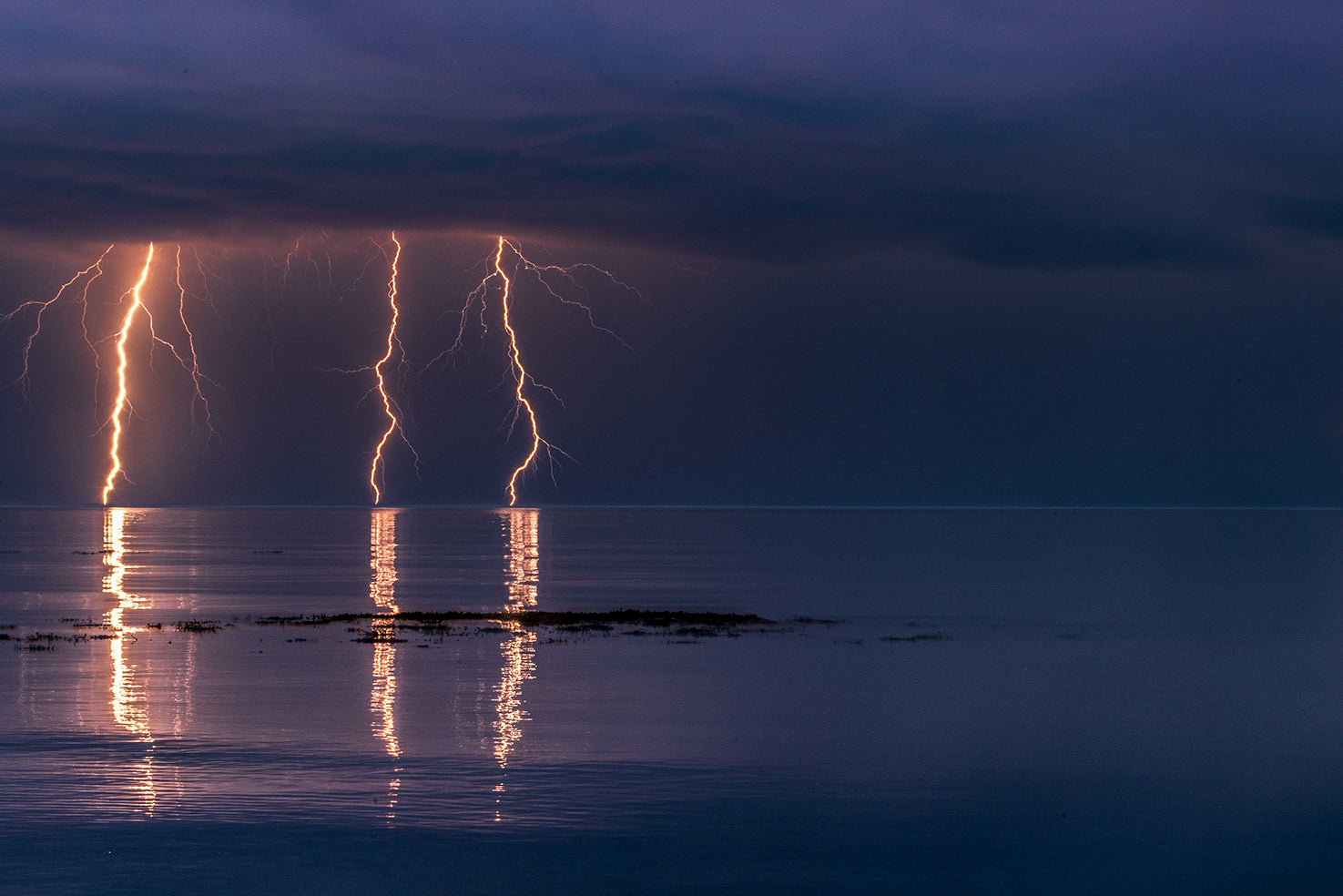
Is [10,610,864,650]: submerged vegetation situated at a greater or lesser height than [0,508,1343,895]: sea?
lesser

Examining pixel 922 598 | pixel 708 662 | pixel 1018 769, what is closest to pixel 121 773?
pixel 1018 769

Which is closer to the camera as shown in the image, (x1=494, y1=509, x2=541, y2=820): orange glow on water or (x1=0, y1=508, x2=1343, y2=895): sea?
(x1=0, y1=508, x2=1343, y2=895): sea

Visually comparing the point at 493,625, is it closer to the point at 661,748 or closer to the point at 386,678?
the point at 386,678

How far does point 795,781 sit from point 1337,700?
1415 cm

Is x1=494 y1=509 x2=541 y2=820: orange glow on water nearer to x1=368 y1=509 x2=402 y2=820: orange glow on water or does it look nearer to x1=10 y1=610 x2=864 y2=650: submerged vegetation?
x1=10 y1=610 x2=864 y2=650: submerged vegetation

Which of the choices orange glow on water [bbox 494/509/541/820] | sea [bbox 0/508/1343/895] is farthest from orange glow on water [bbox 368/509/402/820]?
orange glow on water [bbox 494/509/541/820]

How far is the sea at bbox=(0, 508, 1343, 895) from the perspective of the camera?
15875 millimetres

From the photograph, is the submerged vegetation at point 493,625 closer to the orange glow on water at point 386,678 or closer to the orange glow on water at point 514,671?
the orange glow on water at point 386,678

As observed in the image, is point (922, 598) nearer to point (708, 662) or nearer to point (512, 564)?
point (708, 662)

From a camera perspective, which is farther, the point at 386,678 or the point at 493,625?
the point at 493,625

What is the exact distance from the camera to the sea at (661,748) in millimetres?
15875

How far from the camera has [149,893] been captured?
569 inches

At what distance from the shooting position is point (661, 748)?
73.3 feet

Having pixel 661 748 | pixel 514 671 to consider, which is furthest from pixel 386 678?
pixel 661 748
